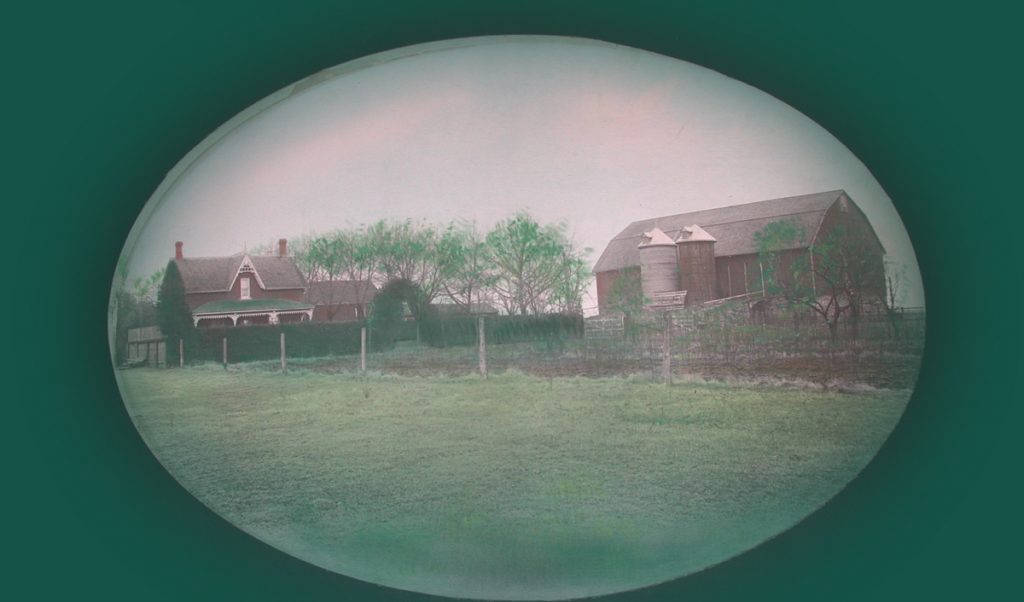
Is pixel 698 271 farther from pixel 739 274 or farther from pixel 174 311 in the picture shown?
pixel 174 311

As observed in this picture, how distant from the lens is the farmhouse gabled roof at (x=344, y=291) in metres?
2.64

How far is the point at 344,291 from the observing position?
8.67 ft

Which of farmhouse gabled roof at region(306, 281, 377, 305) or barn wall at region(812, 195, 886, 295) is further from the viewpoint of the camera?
farmhouse gabled roof at region(306, 281, 377, 305)

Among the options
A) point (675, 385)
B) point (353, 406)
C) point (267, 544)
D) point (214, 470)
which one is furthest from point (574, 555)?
point (214, 470)

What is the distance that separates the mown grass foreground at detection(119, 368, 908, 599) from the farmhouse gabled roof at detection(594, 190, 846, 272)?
1.50 feet

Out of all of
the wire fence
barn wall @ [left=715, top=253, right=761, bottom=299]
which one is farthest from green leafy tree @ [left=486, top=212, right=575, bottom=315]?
barn wall @ [left=715, top=253, right=761, bottom=299]

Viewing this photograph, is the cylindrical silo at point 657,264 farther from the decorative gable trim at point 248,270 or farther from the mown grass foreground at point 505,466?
the decorative gable trim at point 248,270

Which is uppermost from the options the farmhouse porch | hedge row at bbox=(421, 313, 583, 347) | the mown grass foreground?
the farmhouse porch

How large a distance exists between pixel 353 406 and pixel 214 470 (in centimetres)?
56

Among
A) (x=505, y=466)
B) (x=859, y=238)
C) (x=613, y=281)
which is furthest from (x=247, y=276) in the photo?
(x=859, y=238)

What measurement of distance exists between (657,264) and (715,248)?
187mm

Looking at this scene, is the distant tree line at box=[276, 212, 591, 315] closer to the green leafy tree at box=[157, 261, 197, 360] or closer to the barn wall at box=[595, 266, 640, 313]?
the barn wall at box=[595, 266, 640, 313]

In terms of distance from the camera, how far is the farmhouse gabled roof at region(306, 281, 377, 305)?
2639 millimetres

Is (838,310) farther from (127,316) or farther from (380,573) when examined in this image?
(127,316)
